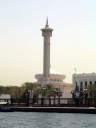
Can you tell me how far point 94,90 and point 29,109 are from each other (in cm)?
2899

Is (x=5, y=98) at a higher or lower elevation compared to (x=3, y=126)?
higher

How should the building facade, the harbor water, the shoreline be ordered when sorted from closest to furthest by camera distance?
the harbor water
the shoreline
the building facade

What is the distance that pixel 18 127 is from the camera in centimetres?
7306

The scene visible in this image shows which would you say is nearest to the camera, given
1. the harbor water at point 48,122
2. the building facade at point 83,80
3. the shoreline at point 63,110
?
the harbor water at point 48,122

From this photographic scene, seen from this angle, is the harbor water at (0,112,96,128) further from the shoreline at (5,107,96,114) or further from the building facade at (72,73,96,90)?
the building facade at (72,73,96,90)

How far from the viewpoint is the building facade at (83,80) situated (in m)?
177

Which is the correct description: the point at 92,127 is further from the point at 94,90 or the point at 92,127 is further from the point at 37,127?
the point at 94,90

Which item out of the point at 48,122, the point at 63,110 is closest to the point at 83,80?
the point at 63,110

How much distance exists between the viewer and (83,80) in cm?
18088

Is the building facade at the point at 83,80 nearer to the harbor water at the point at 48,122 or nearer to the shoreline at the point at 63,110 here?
the shoreline at the point at 63,110

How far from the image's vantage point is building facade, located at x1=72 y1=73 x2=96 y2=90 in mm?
176625

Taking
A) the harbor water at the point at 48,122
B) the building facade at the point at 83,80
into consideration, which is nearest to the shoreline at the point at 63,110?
the harbor water at the point at 48,122

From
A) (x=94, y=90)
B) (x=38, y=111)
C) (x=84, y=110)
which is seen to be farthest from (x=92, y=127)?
(x=94, y=90)

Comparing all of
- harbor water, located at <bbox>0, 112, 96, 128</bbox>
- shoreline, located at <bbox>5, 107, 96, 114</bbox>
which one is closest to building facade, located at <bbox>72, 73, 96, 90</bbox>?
shoreline, located at <bbox>5, 107, 96, 114</bbox>
